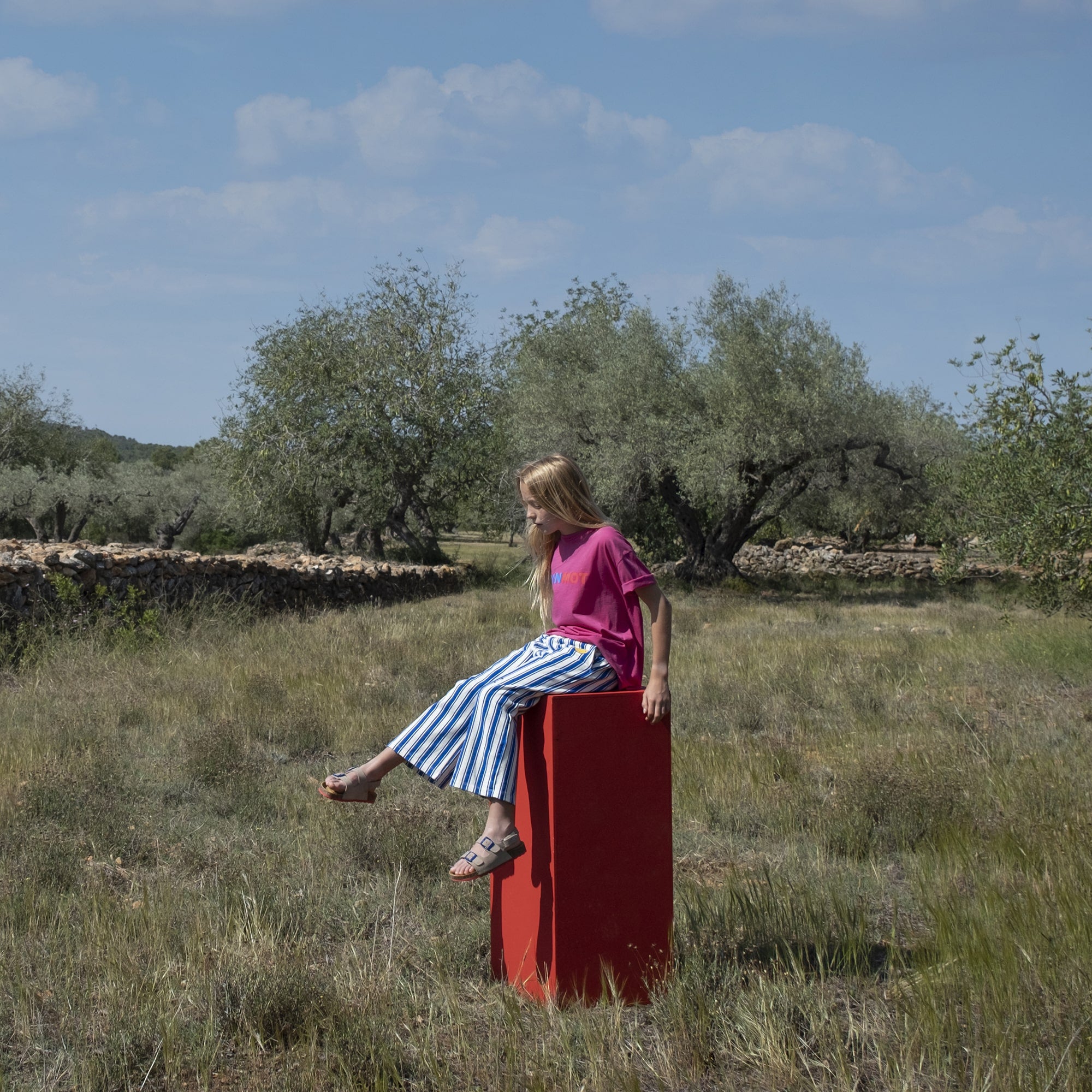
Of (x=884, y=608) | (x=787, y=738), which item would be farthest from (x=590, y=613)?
(x=884, y=608)

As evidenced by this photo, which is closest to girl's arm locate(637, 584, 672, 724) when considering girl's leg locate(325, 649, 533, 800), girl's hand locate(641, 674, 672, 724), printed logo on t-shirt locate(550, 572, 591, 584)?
girl's hand locate(641, 674, 672, 724)

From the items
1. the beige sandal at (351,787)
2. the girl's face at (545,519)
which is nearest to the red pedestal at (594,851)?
the beige sandal at (351,787)

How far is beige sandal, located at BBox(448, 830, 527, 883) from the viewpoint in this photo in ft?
9.77

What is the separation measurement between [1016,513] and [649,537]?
55.6 feet

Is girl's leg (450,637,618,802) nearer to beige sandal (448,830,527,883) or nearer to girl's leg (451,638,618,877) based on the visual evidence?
girl's leg (451,638,618,877)

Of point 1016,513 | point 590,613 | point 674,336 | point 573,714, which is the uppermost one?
point 674,336

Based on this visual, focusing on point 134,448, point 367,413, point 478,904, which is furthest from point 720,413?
point 134,448

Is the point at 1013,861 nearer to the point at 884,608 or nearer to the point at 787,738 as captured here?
the point at 787,738

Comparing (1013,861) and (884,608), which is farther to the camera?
(884,608)

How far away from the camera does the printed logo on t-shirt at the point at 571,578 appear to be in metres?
3.21

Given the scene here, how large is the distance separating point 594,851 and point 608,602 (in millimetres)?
796

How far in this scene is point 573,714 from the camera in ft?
9.47

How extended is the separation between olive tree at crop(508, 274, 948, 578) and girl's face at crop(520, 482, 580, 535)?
1455 cm

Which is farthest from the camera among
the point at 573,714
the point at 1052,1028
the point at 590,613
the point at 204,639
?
the point at 204,639
